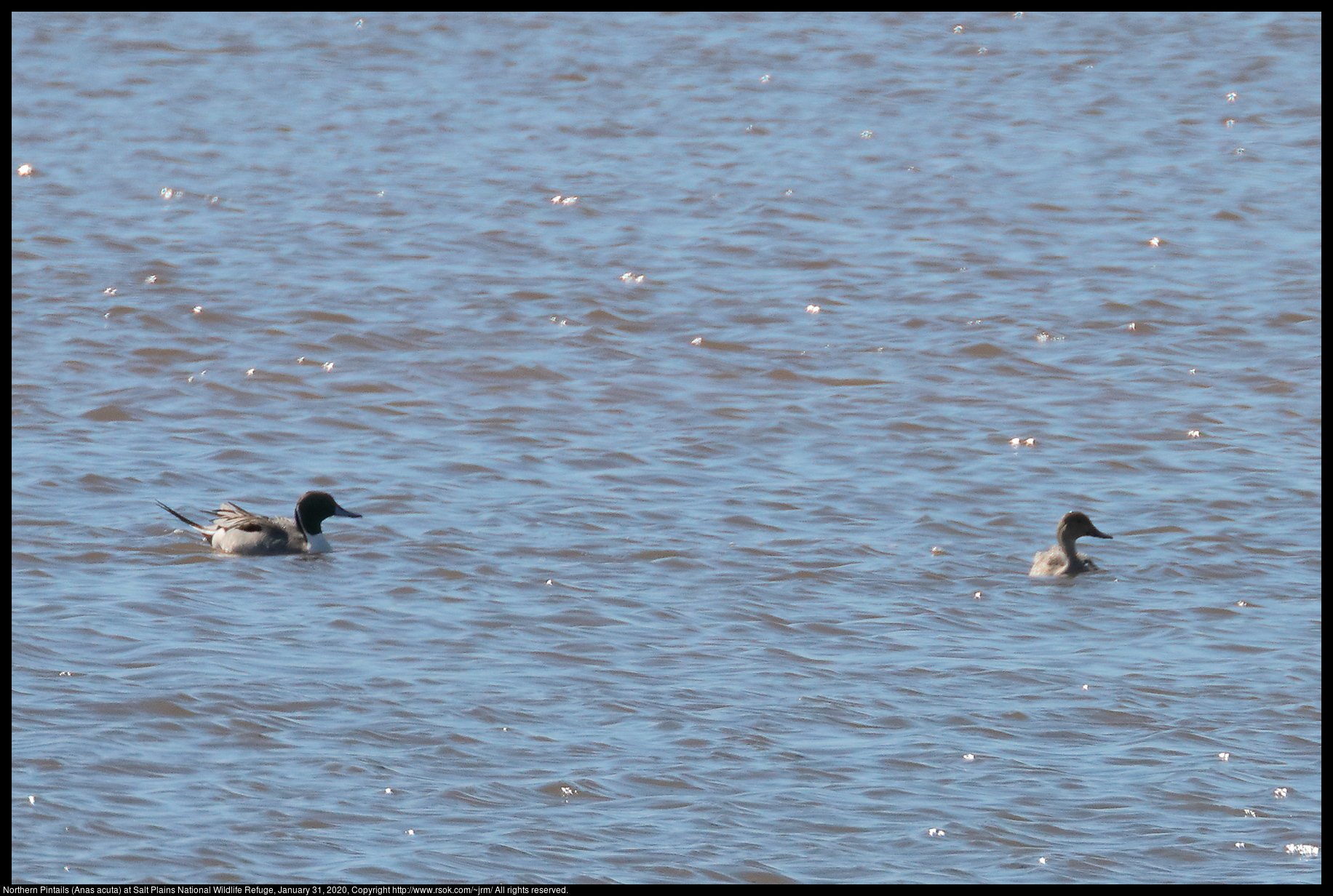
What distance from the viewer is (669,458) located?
14211 millimetres

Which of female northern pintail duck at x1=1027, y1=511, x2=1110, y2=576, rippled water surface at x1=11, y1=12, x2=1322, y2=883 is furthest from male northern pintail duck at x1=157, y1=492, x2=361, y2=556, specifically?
female northern pintail duck at x1=1027, y1=511, x2=1110, y2=576

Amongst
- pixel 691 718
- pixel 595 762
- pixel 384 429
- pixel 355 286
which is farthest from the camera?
pixel 355 286

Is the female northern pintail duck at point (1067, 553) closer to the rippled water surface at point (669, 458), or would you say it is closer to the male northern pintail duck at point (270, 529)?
the rippled water surface at point (669, 458)

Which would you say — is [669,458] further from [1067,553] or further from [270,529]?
[1067,553]

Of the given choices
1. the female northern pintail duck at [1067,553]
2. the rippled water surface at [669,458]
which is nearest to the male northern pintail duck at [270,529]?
the rippled water surface at [669,458]

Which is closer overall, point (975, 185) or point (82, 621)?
→ point (82, 621)

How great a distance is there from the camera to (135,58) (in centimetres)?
2841

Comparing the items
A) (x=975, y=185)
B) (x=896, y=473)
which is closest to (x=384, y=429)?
(x=896, y=473)

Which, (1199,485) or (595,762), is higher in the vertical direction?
(595,762)

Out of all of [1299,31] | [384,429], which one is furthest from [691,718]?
[1299,31]

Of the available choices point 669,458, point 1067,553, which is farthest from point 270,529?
point 1067,553

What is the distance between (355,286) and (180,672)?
9.30 meters

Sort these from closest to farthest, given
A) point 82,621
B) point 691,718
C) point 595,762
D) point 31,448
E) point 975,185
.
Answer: point 595,762 < point 691,718 < point 82,621 < point 31,448 < point 975,185

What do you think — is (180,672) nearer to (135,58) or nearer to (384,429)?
(384,429)
